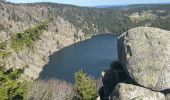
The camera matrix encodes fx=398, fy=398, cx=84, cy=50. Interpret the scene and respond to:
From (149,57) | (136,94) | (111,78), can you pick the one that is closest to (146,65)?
(149,57)

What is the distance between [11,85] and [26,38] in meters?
2.02

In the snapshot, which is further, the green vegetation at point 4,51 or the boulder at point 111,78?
the boulder at point 111,78

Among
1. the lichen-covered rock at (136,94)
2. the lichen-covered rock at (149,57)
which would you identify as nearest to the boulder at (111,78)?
the lichen-covered rock at (149,57)

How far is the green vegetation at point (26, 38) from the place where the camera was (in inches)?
637

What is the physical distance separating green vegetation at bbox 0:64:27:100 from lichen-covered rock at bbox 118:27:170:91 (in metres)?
7.75

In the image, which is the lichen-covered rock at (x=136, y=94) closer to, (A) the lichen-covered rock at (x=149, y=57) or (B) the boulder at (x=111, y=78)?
(A) the lichen-covered rock at (x=149, y=57)

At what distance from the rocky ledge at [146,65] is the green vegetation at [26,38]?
8479 millimetres

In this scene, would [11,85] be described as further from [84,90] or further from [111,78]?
[84,90]

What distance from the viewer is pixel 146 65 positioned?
930 inches

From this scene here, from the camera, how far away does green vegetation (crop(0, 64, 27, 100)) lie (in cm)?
1623

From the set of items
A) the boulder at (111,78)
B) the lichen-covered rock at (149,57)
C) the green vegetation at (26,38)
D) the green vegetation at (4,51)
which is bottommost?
the boulder at (111,78)

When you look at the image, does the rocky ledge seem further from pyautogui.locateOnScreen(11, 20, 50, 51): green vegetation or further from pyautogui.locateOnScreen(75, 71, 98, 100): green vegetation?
pyautogui.locateOnScreen(11, 20, 50, 51): green vegetation

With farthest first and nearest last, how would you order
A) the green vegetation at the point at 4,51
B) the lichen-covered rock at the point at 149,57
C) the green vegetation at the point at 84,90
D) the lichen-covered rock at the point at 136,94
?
the green vegetation at the point at 84,90, the lichen-covered rock at the point at 136,94, the lichen-covered rock at the point at 149,57, the green vegetation at the point at 4,51

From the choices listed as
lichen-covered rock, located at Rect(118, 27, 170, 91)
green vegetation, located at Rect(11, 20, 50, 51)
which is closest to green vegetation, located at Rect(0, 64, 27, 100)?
green vegetation, located at Rect(11, 20, 50, 51)
